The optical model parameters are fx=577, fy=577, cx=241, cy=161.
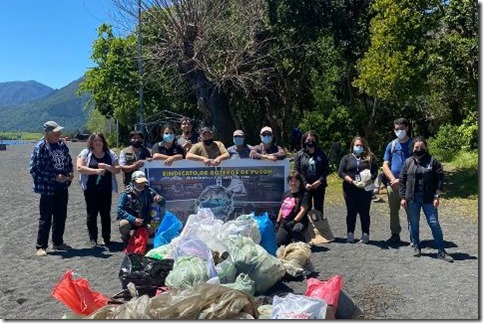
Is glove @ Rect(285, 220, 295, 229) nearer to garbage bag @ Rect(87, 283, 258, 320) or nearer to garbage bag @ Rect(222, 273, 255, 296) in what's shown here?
garbage bag @ Rect(222, 273, 255, 296)

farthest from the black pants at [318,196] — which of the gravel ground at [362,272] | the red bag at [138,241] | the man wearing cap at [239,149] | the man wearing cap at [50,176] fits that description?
the man wearing cap at [50,176]

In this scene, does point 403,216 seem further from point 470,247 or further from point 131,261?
point 131,261

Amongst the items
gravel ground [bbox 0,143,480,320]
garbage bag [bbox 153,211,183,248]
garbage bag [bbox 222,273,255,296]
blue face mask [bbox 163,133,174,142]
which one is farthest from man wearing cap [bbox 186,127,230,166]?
garbage bag [bbox 222,273,255,296]

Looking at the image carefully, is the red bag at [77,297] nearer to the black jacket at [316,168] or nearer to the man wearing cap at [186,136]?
the black jacket at [316,168]

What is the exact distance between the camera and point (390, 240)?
887 centimetres

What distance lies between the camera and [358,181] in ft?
27.9

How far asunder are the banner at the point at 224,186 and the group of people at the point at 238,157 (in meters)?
0.14

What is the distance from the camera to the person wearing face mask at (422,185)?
7.52m

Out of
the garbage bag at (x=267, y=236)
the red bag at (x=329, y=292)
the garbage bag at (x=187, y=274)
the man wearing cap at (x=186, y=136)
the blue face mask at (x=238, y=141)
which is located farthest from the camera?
the man wearing cap at (x=186, y=136)

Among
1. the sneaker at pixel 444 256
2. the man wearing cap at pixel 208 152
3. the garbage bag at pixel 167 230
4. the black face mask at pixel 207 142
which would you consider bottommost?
the sneaker at pixel 444 256

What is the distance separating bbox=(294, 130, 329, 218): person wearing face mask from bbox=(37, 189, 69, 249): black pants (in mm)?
3451

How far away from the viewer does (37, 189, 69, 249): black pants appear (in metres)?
8.08

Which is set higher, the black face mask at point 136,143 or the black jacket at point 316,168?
the black face mask at point 136,143

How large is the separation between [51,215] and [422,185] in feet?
16.8
